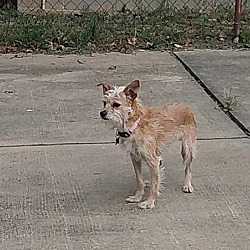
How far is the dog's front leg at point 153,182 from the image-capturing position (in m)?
4.38

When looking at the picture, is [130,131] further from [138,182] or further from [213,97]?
[213,97]

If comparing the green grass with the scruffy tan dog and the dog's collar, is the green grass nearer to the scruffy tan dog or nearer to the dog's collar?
the scruffy tan dog

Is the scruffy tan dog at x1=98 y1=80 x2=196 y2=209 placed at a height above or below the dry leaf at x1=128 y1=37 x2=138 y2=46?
above

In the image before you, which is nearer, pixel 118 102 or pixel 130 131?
pixel 118 102

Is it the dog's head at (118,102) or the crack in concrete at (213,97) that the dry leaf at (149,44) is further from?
the dog's head at (118,102)

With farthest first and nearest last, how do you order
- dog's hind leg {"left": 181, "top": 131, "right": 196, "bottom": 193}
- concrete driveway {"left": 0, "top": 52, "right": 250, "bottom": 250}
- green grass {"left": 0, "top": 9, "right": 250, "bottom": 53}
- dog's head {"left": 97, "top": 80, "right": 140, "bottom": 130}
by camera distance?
1. green grass {"left": 0, "top": 9, "right": 250, "bottom": 53}
2. dog's hind leg {"left": 181, "top": 131, "right": 196, "bottom": 193}
3. dog's head {"left": 97, "top": 80, "right": 140, "bottom": 130}
4. concrete driveway {"left": 0, "top": 52, "right": 250, "bottom": 250}

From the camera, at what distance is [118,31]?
8859 millimetres

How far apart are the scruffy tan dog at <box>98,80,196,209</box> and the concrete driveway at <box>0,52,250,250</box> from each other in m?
0.14

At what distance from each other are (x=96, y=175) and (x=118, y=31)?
4.27m

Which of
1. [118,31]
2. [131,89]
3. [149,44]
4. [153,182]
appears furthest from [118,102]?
[118,31]

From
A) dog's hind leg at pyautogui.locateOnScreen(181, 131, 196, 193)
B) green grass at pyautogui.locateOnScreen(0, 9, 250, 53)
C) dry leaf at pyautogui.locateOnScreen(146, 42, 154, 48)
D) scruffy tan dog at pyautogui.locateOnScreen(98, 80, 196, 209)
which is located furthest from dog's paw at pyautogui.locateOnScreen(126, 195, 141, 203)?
dry leaf at pyautogui.locateOnScreen(146, 42, 154, 48)

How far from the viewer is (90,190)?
4.62 meters

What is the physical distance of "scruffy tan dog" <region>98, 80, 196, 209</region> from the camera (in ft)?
13.6

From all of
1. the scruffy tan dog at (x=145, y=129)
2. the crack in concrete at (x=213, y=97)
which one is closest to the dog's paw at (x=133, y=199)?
the scruffy tan dog at (x=145, y=129)
